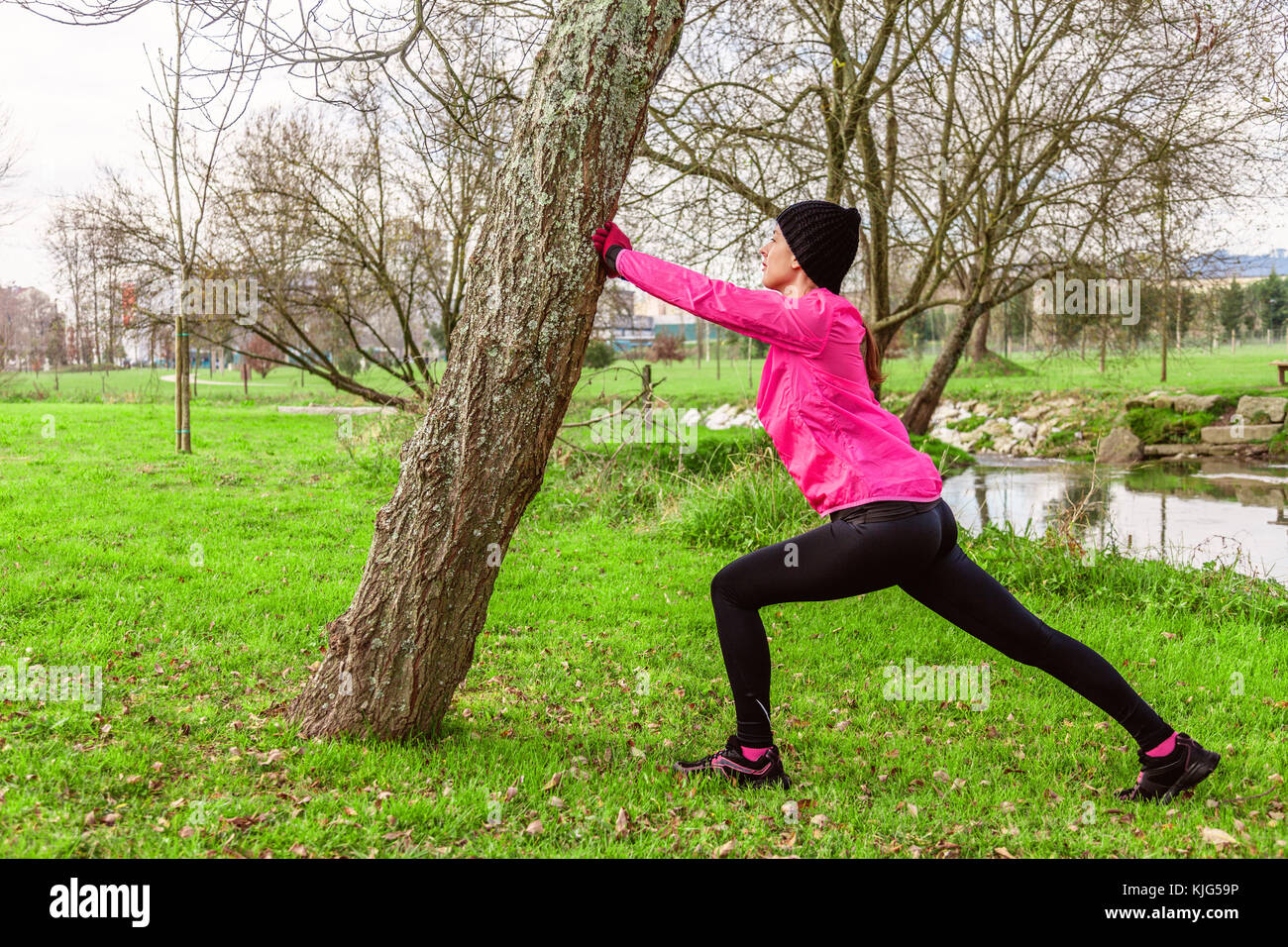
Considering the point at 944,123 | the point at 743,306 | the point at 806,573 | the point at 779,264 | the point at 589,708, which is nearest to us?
the point at 743,306

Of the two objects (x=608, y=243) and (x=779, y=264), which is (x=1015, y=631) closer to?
(x=779, y=264)

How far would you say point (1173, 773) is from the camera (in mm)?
3164

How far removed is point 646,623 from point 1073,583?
10.7 ft

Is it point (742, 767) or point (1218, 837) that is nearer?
point (1218, 837)

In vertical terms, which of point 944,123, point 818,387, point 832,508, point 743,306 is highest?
point 944,123

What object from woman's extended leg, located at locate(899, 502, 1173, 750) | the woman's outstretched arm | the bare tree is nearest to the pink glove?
the woman's outstretched arm

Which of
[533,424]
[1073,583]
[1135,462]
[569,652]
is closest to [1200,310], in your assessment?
[1135,462]

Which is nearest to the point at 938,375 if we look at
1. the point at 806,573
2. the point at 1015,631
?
the point at 1015,631

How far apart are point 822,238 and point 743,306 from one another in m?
0.53

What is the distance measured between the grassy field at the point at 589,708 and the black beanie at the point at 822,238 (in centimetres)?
194

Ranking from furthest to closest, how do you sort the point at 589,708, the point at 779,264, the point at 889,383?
the point at 889,383 < the point at 589,708 < the point at 779,264

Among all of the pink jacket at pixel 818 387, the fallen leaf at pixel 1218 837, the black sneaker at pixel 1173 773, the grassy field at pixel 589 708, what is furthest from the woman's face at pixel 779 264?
the fallen leaf at pixel 1218 837

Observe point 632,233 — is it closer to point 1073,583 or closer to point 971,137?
point 971,137
